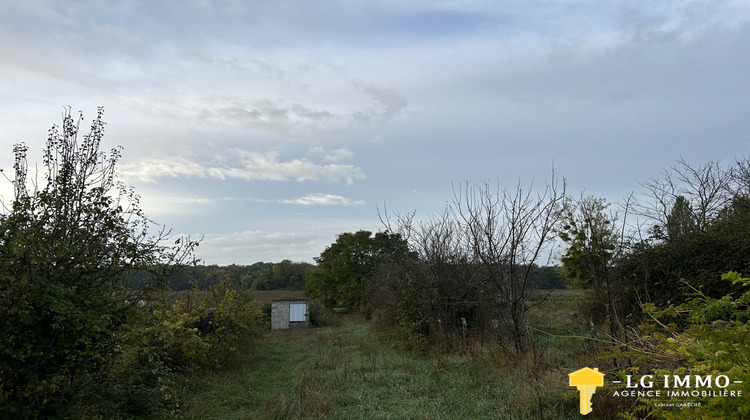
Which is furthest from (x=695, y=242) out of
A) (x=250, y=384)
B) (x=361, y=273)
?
(x=361, y=273)

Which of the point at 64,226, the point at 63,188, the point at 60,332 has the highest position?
the point at 63,188

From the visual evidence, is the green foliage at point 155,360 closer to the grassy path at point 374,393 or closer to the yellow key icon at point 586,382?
the grassy path at point 374,393

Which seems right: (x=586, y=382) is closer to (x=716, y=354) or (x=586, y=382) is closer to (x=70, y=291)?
(x=716, y=354)

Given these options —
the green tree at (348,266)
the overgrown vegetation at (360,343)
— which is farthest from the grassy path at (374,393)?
the green tree at (348,266)

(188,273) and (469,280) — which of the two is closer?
(188,273)

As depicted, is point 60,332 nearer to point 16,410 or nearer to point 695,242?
point 16,410

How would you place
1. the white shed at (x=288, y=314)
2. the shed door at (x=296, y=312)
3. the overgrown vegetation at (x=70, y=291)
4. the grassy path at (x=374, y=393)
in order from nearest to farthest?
1. the overgrown vegetation at (x=70, y=291)
2. the grassy path at (x=374, y=393)
3. the white shed at (x=288, y=314)
4. the shed door at (x=296, y=312)

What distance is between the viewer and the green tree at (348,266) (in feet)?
111

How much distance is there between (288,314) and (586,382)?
Answer: 25.0 meters

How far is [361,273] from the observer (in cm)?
3422

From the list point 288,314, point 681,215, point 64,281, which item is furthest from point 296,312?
point 64,281

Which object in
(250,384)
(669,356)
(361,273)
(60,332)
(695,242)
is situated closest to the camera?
(669,356)

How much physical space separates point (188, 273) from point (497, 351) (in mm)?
5804

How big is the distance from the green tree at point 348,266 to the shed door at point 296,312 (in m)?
6.13
